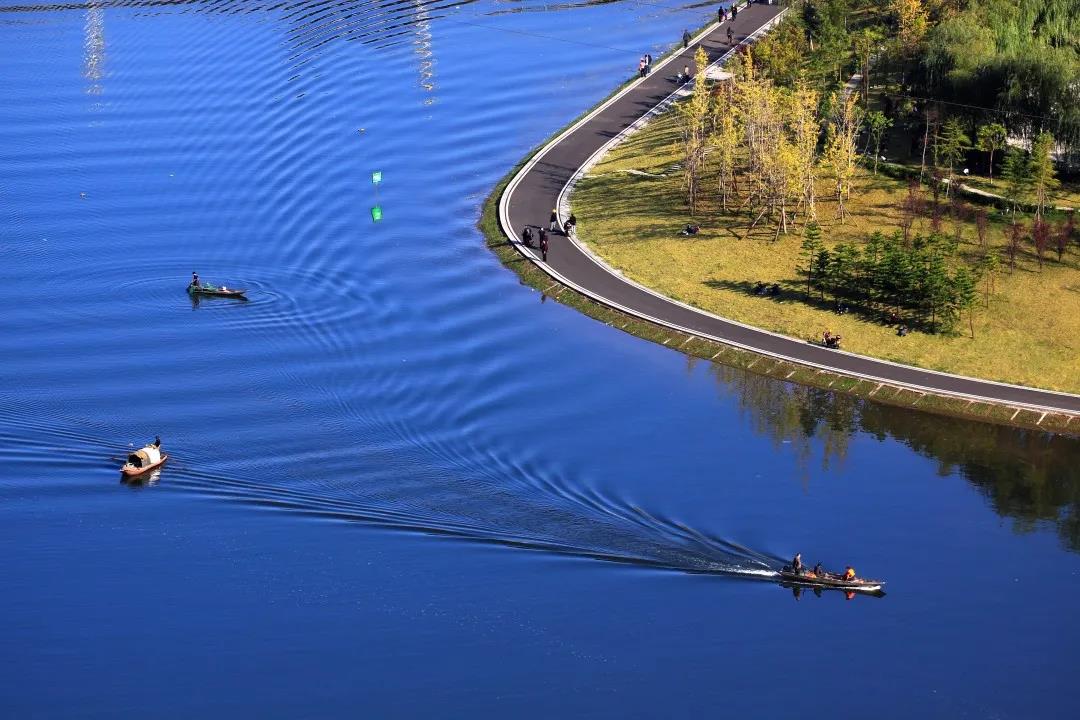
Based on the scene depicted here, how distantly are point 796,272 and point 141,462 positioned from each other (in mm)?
39468

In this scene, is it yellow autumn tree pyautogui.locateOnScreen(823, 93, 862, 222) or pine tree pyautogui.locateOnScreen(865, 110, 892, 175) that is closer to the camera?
yellow autumn tree pyautogui.locateOnScreen(823, 93, 862, 222)

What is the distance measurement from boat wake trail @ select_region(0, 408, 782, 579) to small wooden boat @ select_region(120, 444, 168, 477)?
2.76 ft

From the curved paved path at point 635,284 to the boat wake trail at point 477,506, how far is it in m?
18.7

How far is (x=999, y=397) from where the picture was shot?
2805 inches

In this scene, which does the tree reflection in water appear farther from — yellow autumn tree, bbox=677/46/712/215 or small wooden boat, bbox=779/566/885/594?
yellow autumn tree, bbox=677/46/712/215

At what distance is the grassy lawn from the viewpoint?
7538 centimetres

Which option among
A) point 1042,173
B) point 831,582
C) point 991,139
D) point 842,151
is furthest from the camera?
point 991,139

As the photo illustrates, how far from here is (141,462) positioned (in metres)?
65.2

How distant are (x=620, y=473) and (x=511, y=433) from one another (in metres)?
5.84

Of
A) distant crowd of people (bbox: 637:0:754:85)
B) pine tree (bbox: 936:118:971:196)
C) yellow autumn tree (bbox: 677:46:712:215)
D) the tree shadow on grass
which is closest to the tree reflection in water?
the tree shadow on grass

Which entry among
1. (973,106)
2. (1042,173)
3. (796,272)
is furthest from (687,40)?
(796,272)

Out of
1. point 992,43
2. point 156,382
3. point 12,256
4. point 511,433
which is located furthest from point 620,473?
point 992,43

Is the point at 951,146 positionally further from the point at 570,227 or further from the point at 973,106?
the point at 570,227

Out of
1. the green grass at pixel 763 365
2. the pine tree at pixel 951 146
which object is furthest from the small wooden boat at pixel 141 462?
the pine tree at pixel 951 146
